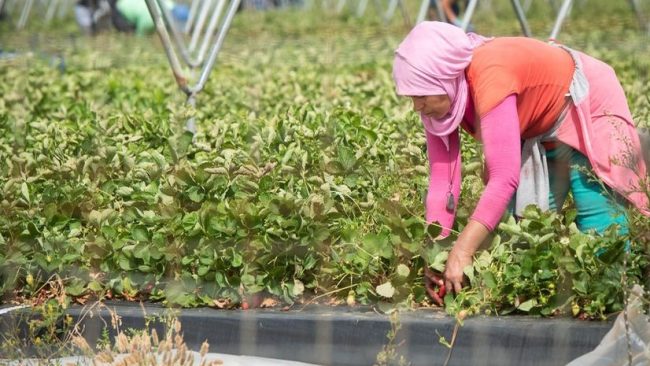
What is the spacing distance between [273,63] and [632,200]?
575 centimetres

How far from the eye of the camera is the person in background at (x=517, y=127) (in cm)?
300

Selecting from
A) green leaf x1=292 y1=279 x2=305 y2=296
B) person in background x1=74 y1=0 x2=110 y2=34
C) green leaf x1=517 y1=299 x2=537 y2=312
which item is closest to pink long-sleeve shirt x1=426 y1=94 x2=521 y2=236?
green leaf x1=517 y1=299 x2=537 y2=312

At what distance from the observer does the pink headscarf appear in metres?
2.97

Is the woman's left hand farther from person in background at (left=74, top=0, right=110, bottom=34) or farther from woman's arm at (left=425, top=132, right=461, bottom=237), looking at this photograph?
person in background at (left=74, top=0, right=110, bottom=34)

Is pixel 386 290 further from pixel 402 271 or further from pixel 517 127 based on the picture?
pixel 517 127

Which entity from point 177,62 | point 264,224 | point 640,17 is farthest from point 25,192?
point 640,17

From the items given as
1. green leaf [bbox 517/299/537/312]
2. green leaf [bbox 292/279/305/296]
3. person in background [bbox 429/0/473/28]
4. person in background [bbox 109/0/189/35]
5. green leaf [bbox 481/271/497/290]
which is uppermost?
green leaf [bbox 481/271/497/290]

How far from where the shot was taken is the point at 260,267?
332 cm

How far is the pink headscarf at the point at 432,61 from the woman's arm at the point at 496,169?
145 millimetres

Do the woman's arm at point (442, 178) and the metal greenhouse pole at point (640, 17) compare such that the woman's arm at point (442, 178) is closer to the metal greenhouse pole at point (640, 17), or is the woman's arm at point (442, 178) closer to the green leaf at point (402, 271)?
the green leaf at point (402, 271)

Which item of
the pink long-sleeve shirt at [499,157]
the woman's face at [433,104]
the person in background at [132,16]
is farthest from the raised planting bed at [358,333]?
the person in background at [132,16]

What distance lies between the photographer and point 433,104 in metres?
3.06

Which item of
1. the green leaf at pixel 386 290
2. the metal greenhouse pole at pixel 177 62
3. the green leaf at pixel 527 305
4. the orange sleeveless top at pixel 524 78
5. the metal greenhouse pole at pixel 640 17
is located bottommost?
the metal greenhouse pole at pixel 640 17

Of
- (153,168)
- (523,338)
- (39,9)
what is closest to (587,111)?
(523,338)
